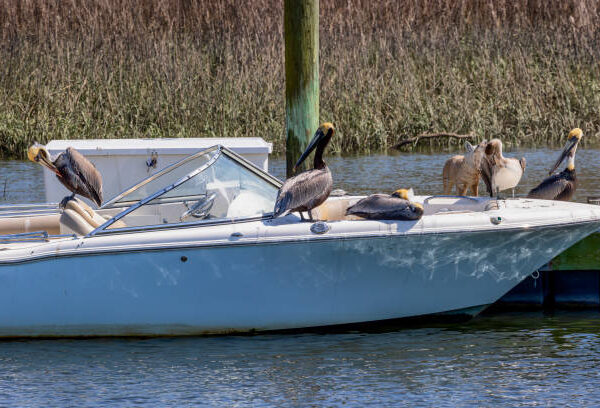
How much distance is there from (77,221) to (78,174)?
604 mm

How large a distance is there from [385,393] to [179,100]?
30.1 feet

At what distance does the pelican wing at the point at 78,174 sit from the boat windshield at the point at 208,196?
1.14 ft

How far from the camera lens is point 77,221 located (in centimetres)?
690

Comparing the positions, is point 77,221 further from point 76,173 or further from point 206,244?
point 206,244

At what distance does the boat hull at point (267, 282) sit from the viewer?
6.68 m

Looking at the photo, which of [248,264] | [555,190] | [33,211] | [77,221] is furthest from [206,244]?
[555,190]

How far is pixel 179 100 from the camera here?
14484 millimetres

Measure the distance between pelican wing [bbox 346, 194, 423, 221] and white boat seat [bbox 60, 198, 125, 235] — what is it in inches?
62.3

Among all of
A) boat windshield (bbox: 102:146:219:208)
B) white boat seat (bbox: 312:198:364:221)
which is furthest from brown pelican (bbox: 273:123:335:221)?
boat windshield (bbox: 102:146:219:208)

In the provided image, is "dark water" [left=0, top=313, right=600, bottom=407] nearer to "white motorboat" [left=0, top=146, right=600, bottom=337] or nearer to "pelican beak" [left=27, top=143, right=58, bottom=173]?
"white motorboat" [left=0, top=146, right=600, bottom=337]

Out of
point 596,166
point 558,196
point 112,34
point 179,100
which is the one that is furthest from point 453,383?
point 112,34

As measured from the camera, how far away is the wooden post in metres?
8.92

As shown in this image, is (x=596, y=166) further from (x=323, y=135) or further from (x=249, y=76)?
(x=323, y=135)

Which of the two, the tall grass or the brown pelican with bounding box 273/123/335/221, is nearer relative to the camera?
the brown pelican with bounding box 273/123/335/221
